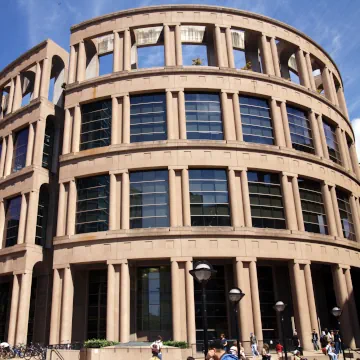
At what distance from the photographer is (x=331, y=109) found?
37.7 meters

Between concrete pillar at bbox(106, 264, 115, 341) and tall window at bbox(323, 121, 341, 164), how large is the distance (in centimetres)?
2120

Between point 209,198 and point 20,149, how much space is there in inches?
690

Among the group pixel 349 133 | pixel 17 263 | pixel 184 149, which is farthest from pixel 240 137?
pixel 17 263

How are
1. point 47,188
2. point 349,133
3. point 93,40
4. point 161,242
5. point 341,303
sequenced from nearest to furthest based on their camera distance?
point 161,242
point 341,303
point 47,188
point 93,40
point 349,133

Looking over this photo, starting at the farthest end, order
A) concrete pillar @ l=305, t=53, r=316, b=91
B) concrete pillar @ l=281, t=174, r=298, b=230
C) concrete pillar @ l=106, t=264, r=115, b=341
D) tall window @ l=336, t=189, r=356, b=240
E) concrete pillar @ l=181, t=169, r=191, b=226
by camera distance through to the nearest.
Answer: concrete pillar @ l=305, t=53, r=316, b=91 → tall window @ l=336, t=189, r=356, b=240 → concrete pillar @ l=281, t=174, r=298, b=230 → concrete pillar @ l=181, t=169, r=191, b=226 → concrete pillar @ l=106, t=264, r=115, b=341

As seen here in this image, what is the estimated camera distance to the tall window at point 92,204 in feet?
96.8

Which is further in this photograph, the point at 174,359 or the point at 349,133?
the point at 349,133

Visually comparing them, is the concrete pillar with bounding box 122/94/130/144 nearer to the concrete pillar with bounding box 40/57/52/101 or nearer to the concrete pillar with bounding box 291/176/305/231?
the concrete pillar with bounding box 40/57/52/101

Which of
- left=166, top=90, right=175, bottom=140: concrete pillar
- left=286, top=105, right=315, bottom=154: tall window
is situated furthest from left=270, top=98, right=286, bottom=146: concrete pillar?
left=166, top=90, right=175, bottom=140: concrete pillar

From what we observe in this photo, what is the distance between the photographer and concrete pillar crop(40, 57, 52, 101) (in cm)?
3468

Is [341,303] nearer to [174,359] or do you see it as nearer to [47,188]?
[174,359]

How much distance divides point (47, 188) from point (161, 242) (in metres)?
12.0

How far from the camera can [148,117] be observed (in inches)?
1250

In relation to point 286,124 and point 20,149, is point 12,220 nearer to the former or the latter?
point 20,149
